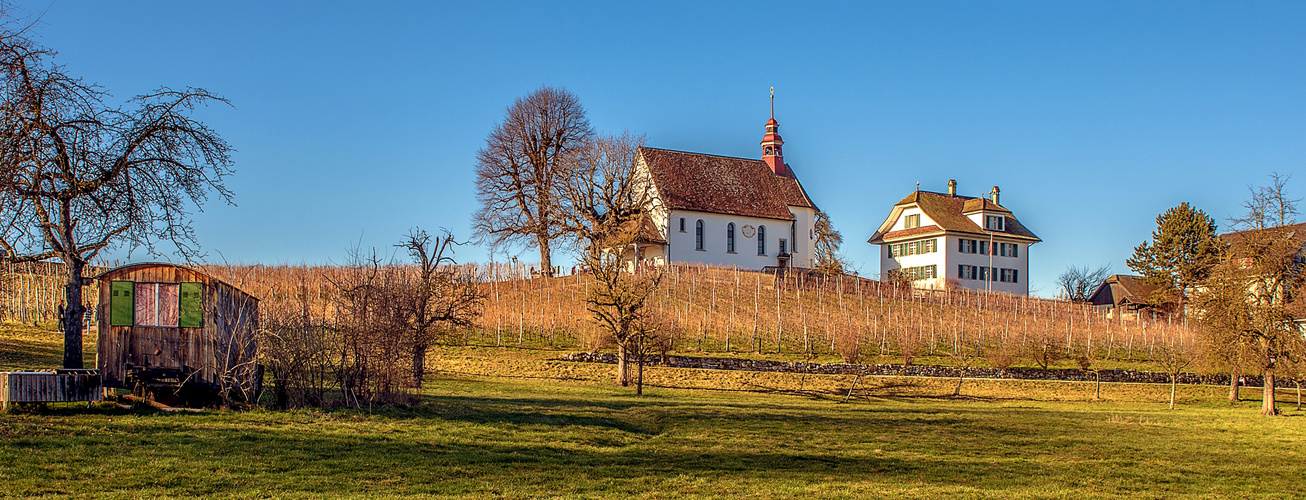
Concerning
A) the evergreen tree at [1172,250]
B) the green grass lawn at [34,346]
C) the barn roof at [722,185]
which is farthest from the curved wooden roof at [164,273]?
the evergreen tree at [1172,250]

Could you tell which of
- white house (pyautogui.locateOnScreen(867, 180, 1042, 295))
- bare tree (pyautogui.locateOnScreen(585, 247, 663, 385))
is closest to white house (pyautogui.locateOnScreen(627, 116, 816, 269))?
white house (pyautogui.locateOnScreen(867, 180, 1042, 295))

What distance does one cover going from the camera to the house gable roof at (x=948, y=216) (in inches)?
3014

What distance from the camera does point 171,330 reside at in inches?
754

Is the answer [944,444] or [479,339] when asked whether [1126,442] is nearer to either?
[944,444]

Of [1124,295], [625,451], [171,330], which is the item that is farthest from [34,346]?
[1124,295]

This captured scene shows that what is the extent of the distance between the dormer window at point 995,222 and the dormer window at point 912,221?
5.26m

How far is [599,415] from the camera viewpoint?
22.8 m

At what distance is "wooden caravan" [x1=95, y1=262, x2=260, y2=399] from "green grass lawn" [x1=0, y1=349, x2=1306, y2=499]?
1.32 m

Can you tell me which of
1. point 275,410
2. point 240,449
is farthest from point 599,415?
point 240,449

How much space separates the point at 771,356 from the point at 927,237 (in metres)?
40.5

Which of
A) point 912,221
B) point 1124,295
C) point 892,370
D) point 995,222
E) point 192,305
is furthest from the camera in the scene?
point 912,221

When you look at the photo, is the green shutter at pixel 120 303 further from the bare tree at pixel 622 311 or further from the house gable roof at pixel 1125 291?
the house gable roof at pixel 1125 291

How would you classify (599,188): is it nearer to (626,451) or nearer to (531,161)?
(531,161)

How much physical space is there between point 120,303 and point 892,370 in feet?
93.4
